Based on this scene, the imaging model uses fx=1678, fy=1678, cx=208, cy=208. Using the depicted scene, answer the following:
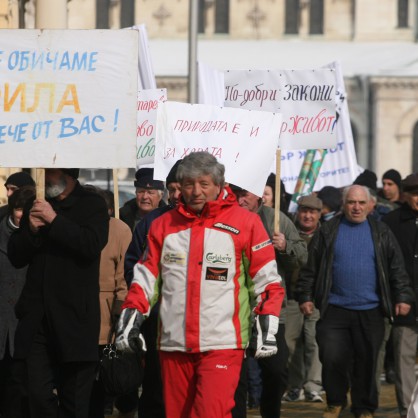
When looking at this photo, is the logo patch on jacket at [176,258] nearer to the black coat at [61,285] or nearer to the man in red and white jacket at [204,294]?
the man in red and white jacket at [204,294]

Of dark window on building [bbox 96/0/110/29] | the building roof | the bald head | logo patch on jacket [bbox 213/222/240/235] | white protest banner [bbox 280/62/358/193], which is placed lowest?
logo patch on jacket [bbox 213/222/240/235]

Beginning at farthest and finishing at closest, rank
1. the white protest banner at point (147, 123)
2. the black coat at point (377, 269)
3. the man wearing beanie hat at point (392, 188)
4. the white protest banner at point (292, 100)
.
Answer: the man wearing beanie hat at point (392, 188) < the white protest banner at point (147, 123) < the white protest banner at point (292, 100) < the black coat at point (377, 269)

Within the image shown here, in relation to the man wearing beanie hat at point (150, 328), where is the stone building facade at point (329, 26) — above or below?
above

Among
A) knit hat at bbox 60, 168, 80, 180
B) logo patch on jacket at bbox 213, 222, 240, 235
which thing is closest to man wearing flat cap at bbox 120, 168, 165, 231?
knit hat at bbox 60, 168, 80, 180

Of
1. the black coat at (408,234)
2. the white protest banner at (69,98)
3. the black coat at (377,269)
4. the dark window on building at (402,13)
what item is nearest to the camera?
the white protest banner at (69,98)

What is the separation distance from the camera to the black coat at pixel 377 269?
10656 mm

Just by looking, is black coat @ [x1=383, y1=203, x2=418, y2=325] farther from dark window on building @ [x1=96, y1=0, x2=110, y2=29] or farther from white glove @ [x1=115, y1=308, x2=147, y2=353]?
dark window on building @ [x1=96, y1=0, x2=110, y2=29]

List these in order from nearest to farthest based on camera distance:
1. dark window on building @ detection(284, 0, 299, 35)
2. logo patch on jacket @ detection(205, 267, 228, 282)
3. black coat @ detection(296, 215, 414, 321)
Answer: logo patch on jacket @ detection(205, 267, 228, 282), black coat @ detection(296, 215, 414, 321), dark window on building @ detection(284, 0, 299, 35)

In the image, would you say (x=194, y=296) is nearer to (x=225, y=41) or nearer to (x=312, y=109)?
(x=312, y=109)

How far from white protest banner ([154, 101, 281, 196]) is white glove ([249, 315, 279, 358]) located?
8.14 ft

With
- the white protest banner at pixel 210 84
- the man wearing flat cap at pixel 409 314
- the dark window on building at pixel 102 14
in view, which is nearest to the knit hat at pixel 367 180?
the white protest banner at pixel 210 84

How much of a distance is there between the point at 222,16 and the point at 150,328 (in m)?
51.3

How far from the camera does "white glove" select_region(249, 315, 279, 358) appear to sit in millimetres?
7656

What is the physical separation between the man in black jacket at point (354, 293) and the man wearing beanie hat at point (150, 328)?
1.72 m
